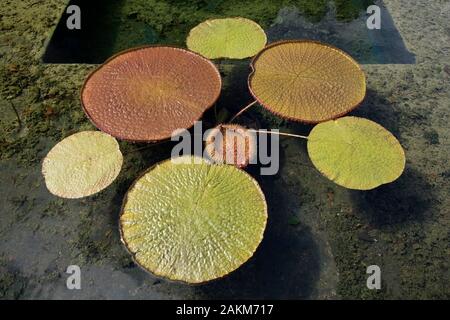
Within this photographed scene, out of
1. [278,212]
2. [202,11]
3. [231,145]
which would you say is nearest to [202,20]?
[202,11]

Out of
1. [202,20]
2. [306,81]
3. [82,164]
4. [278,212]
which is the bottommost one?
[278,212]

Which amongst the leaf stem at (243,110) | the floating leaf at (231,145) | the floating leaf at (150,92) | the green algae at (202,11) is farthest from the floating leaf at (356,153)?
the green algae at (202,11)

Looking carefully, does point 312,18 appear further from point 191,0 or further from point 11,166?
point 11,166

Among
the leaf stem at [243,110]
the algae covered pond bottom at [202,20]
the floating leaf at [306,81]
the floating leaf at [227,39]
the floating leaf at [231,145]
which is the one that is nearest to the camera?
the floating leaf at [231,145]

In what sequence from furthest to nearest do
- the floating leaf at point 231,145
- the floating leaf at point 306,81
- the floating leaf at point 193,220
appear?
the floating leaf at point 306,81, the floating leaf at point 231,145, the floating leaf at point 193,220

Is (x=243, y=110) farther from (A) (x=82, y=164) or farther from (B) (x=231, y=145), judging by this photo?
(A) (x=82, y=164)

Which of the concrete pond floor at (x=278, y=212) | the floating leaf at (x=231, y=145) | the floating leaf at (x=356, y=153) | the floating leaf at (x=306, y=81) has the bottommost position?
the concrete pond floor at (x=278, y=212)

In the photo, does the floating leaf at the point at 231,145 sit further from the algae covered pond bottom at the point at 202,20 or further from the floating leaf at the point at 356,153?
the algae covered pond bottom at the point at 202,20
